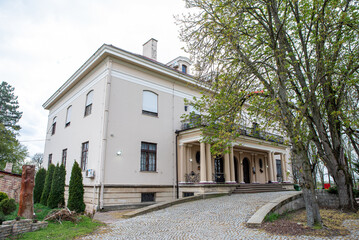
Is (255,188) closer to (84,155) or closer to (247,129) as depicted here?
(247,129)

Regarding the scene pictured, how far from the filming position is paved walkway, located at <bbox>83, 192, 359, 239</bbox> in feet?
21.7

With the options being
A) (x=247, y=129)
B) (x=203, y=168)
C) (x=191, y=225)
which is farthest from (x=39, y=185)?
(x=247, y=129)

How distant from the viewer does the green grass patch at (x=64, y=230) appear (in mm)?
6570

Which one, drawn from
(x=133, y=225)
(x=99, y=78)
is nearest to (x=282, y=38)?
(x=133, y=225)

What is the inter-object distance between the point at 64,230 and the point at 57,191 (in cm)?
689

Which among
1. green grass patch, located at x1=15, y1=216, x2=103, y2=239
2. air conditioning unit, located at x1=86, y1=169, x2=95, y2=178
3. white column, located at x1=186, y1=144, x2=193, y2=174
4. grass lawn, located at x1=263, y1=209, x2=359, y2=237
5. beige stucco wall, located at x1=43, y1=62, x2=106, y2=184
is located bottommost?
green grass patch, located at x1=15, y1=216, x2=103, y2=239

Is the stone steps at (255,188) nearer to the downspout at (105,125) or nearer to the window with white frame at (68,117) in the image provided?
the downspout at (105,125)

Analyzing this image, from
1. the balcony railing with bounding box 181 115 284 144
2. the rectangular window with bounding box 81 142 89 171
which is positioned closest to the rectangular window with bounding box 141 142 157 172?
the balcony railing with bounding box 181 115 284 144

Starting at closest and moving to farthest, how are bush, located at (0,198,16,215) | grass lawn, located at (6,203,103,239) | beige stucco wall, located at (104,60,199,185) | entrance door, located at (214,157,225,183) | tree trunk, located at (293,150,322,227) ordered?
grass lawn, located at (6,203,103,239)
tree trunk, located at (293,150,322,227)
bush, located at (0,198,16,215)
beige stucco wall, located at (104,60,199,185)
entrance door, located at (214,157,225,183)

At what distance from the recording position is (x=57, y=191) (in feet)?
43.9

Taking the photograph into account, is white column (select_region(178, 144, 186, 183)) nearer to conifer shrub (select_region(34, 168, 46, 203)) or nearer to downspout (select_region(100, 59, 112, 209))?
downspout (select_region(100, 59, 112, 209))

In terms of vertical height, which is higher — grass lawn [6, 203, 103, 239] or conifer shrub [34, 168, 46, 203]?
conifer shrub [34, 168, 46, 203]

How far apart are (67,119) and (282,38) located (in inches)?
658

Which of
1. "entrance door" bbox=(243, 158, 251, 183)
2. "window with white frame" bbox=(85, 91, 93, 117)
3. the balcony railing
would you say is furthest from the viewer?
"entrance door" bbox=(243, 158, 251, 183)
